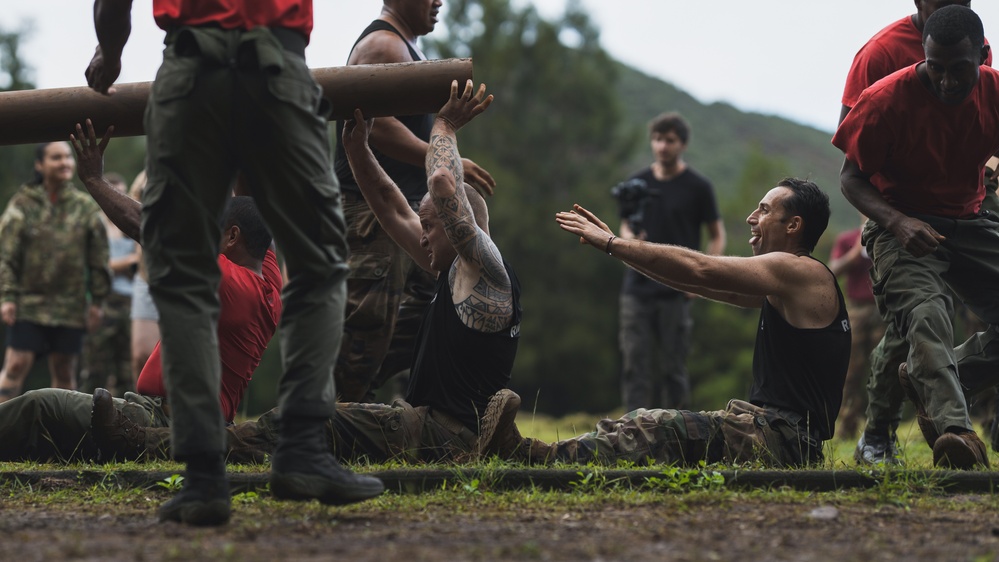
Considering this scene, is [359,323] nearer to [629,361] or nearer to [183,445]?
[183,445]

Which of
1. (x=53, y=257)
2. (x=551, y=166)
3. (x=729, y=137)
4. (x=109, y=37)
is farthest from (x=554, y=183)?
(x=729, y=137)

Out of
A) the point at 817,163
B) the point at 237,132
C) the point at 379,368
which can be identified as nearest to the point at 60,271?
the point at 379,368

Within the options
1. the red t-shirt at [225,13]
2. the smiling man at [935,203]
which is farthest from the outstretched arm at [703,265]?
the red t-shirt at [225,13]

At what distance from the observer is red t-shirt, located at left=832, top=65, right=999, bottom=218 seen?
539cm

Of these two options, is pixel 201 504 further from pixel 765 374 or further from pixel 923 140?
pixel 923 140

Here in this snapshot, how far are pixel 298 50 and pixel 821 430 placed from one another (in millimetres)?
2977

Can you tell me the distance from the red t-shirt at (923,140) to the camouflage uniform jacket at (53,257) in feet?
21.8

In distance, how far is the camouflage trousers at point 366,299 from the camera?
6082mm

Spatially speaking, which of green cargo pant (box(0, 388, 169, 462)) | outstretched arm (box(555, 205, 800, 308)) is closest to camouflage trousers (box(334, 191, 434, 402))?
green cargo pant (box(0, 388, 169, 462))

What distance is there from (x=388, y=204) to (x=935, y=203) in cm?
266

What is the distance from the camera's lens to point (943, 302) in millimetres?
5375

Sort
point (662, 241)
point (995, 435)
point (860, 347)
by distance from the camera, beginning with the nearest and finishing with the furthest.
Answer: point (995, 435) → point (662, 241) → point (860, 347)

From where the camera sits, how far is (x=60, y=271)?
31.7ft

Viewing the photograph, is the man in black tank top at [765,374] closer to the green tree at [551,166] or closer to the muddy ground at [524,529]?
the muddy ground at [524,529]
